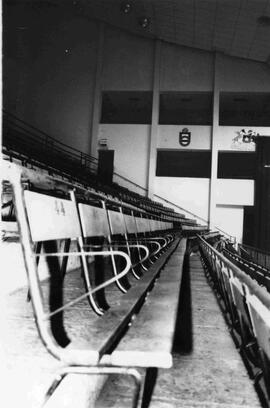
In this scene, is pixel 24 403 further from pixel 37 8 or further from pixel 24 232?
pixel 37 8

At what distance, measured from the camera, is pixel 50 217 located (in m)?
1.06

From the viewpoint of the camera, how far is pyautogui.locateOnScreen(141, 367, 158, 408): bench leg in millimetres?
1196

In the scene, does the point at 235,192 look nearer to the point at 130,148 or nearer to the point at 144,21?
the point at 130,148

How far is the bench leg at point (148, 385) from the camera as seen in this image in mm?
1196

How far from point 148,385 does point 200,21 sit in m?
8.92

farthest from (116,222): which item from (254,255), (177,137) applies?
(177,137)

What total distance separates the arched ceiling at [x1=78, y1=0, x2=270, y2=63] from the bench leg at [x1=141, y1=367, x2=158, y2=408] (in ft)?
26.7

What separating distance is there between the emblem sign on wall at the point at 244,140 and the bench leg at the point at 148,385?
9473 mm

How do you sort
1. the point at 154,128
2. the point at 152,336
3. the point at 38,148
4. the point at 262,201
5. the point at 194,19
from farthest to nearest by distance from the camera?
1. the point at 154,128
2. the point at 262,201
3. the point at 194,19
4. the point at 38,148
5. the point at 152,336

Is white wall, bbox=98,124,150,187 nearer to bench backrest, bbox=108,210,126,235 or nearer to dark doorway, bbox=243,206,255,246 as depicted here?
dark doorway, bbox=243,206,255,246

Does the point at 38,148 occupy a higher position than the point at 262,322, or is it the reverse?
the point at 38,148

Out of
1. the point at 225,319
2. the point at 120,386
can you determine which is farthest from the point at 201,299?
the point at 120,386

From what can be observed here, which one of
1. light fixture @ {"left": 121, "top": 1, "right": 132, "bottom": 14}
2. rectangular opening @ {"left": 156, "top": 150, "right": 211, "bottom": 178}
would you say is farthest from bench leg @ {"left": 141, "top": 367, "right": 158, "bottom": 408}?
rectangular opening @ {"left": 156, "top": 150, "right": 211, "bottom": 178}

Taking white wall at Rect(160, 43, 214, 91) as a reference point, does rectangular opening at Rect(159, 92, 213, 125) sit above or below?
below
